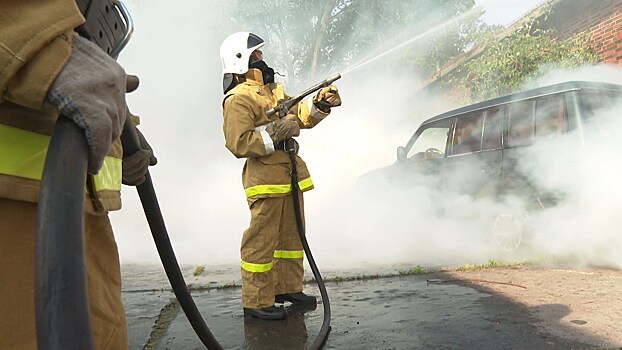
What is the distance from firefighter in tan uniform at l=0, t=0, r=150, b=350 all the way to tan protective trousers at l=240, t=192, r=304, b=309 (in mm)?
2110

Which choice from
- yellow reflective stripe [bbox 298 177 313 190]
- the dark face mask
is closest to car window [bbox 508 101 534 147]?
yellow reflective stripe [bbox 298 177 313 190]

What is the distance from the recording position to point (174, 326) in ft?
10.5

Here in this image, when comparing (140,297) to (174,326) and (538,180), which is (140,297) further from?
(538,180)

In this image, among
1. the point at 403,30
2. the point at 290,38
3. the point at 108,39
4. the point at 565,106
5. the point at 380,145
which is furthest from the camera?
the point at 290,38

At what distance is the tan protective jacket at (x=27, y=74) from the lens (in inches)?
33.2

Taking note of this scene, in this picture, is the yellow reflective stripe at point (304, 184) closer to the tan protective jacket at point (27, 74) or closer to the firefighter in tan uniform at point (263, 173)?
the firefighter in tan uniform at point (263, 173)

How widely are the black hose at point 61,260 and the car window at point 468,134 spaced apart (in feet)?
17.6

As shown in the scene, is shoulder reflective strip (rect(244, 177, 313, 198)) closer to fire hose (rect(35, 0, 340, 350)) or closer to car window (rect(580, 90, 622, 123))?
fire hose (rect(35, 0, 340, 350))

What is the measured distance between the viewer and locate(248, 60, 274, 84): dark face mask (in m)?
3.58

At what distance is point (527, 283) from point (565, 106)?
182 centimetres

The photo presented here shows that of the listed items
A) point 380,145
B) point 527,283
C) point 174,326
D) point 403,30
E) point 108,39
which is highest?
point 403,30

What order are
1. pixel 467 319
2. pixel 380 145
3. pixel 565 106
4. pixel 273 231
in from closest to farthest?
pixel 467 319
pixel 273 231
pixel 565 106
pixel 380 145

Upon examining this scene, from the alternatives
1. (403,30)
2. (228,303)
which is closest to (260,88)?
(228,303)

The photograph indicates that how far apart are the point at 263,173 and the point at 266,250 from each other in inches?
19.6
